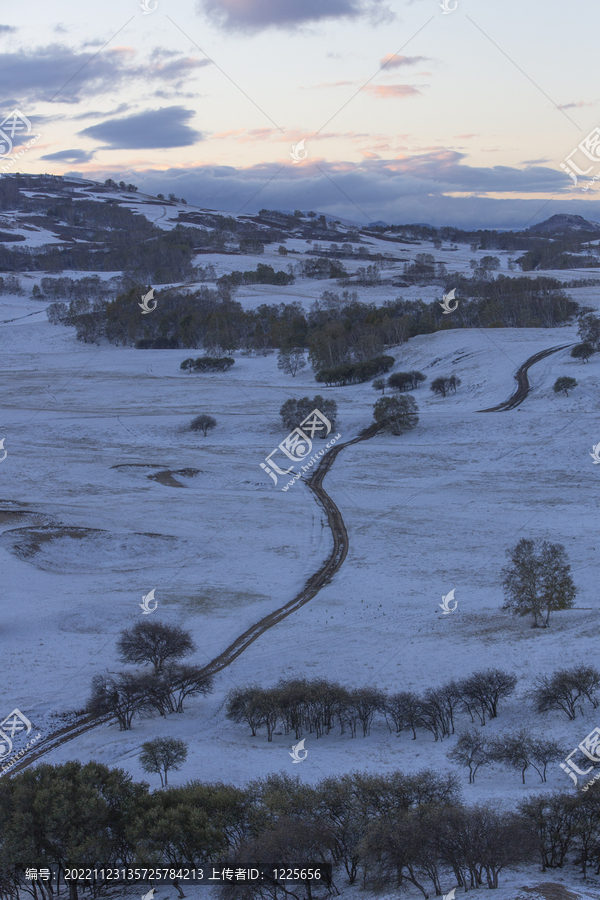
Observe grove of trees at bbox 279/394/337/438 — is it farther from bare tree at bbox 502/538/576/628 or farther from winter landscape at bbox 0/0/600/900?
bare tree at bbox 502/538/576/628

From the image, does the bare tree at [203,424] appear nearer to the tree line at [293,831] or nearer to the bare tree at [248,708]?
the bare tree at [248,708]

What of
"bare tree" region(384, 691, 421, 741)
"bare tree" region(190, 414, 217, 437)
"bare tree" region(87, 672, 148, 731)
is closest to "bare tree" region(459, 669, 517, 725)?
"bare tree" region(384, 691, 421, 741)

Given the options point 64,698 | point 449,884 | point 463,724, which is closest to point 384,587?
point 463,724

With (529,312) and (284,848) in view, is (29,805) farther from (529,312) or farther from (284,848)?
(529,312)

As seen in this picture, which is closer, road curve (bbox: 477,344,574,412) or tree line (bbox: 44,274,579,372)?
road curve (bbox: 477,344,574,412)

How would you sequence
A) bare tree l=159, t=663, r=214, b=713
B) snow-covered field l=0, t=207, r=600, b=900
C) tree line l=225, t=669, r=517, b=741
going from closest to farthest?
tree line l=225, t=669, r=517, b=741
snow-covered field l=0, t=207, r=600, b=900
bare tree l=159, t=663, r=214, b=713

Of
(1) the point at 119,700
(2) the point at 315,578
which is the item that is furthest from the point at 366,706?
(2) the point at 315,578

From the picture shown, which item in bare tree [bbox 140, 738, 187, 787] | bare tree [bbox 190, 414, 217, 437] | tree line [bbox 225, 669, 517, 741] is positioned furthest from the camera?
bare tree [bbox 190, 414, 217, 437]
